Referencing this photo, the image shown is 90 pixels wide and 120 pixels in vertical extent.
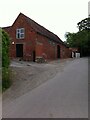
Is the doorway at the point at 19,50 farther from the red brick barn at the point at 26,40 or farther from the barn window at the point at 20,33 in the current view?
the barn window at the point at 20,33

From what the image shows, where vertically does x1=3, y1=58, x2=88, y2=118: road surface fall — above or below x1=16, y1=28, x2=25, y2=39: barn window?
below

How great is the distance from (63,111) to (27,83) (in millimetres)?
6391

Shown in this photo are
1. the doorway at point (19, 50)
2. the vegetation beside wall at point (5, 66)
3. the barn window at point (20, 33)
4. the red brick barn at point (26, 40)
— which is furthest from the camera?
the doorway at point (19, 50)

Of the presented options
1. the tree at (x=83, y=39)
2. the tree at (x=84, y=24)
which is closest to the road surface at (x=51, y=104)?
the tree at (x=83, y=39)

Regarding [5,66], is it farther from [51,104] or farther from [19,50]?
[19,50]

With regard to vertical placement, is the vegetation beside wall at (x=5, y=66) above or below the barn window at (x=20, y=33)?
below

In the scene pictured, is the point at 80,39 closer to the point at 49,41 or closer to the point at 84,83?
the point at 49,41

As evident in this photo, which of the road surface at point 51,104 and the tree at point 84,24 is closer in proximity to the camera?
the road surface at point 51,104

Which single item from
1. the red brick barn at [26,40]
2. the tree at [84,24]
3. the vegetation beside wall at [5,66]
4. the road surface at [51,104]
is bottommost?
the road surface at [51,104]

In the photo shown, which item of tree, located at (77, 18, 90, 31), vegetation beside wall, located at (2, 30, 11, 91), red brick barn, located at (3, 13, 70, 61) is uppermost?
tree, located at (77, 18, 90, 31)

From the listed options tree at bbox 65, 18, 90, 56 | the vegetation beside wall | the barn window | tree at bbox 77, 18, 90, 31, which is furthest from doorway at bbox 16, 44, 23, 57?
tree at bbox 77, 18, 90, 31

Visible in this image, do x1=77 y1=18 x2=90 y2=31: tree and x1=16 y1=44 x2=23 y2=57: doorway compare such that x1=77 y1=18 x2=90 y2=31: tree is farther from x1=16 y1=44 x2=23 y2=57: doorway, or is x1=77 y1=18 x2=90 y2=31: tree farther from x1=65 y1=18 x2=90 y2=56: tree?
x1=16 y1=44 x2=23 y2=57: doorway

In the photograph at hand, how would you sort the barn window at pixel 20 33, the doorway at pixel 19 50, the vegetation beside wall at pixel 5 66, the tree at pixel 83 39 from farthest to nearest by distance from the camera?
the tree at pixel 83 39
the doorway at pixel 19 50
the barn window at pixel 20 33
the vegetation beside wall at pixel 5 66

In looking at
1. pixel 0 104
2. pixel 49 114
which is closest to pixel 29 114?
pixel 49 114
